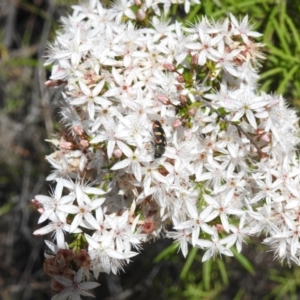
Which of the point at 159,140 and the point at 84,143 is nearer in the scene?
Result: the point at 159,140

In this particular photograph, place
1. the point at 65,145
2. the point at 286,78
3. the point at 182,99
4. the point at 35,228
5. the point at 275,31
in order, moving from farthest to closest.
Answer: the point at 35,228 → the point at 275,31 → the point at 286,78 → the point at 65,145 → the point at 182,99

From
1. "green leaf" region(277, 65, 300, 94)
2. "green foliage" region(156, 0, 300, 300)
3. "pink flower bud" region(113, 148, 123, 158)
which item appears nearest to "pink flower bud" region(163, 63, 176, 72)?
"pink flower bud" region(113, 148, 123, 158)

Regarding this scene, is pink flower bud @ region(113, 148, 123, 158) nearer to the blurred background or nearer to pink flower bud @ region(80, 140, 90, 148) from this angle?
pink flower bud @ region(80, 140, 90, 148)

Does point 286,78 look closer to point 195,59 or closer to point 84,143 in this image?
point 195,59

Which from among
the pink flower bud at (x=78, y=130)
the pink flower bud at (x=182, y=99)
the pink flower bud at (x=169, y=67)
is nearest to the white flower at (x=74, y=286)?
the pink flower bud at (x=78, y=130)

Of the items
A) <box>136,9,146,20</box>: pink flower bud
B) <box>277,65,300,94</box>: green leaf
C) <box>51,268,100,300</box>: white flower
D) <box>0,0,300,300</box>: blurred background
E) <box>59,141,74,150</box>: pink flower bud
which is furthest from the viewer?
<box>0,0,300,300</box>: blurred background

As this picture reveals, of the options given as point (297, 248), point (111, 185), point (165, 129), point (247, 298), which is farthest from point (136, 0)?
point (247, 298)

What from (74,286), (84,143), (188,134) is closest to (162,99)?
(188,134)

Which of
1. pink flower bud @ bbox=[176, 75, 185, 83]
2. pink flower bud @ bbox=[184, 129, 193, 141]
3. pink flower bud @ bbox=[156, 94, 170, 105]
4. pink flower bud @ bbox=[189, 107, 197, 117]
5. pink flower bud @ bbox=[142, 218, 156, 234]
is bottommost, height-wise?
pink flower bud @ bbox=[142, 218, 156, 234]
